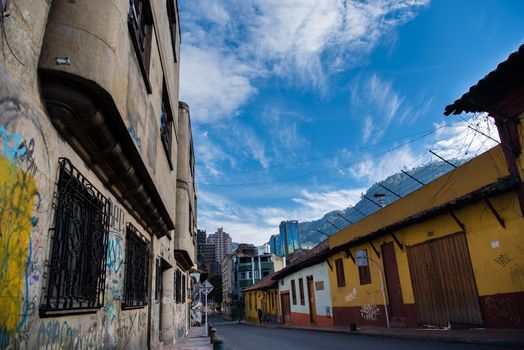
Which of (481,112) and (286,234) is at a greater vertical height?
(286,234)

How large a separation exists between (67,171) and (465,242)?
11759 millimetres

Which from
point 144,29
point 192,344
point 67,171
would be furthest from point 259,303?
point 67,171

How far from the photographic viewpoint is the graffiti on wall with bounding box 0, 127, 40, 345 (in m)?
2.78

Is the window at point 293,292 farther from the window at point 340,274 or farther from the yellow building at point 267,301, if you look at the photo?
the window at point 340,274

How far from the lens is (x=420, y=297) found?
46.9 feet

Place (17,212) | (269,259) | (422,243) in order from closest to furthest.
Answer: (17,212) → (422,243) → (269,259)

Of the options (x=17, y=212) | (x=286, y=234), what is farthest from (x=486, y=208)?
(x=286, y=234)

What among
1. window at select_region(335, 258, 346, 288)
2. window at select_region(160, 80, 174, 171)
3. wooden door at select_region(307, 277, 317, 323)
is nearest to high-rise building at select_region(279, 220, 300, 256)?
wooden door at select_region(307, 277, 317, 323)

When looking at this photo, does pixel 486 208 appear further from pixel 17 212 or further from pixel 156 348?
pixel 17 212

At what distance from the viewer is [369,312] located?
59.1 feet

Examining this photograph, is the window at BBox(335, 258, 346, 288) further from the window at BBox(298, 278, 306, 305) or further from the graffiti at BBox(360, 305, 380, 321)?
the window at BBox(298, 278, 306, 305)

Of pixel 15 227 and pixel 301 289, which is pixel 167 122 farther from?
pixel 301 289

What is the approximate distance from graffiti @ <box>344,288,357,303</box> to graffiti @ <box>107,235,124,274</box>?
15.7 meters

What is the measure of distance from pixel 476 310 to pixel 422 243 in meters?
3.15
